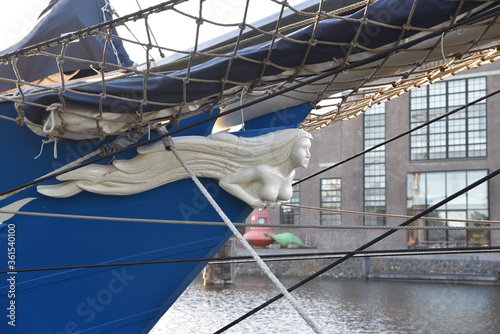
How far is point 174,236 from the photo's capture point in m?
3.45

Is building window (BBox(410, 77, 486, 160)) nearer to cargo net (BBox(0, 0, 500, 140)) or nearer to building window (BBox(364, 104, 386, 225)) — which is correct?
building window (BBox(364, 104, 386, 225))

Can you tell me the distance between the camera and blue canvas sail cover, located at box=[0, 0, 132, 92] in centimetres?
495

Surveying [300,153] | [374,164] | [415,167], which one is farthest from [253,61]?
[374,164]

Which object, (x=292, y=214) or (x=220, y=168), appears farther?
(x=292, y=214)

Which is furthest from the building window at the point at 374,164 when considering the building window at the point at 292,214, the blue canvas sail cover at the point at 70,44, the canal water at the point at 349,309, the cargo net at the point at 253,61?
the cargo net at the point at 253,61

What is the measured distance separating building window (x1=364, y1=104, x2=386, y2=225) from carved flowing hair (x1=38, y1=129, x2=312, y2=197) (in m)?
22.0

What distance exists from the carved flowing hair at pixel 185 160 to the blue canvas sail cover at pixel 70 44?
1772 millimetres

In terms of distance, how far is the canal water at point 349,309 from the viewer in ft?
35.5

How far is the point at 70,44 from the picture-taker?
16.9 ft

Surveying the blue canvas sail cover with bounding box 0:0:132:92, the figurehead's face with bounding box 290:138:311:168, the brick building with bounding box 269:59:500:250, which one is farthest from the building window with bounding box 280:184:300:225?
the figurehead's face with bounding box 290:138:311:168

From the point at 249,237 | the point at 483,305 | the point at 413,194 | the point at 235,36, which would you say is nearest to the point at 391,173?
the point at 413,194

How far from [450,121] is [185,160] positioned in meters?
21.1

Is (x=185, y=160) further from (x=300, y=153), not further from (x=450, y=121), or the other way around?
(x=450, y=121)

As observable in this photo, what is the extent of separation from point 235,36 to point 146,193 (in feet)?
3.44
